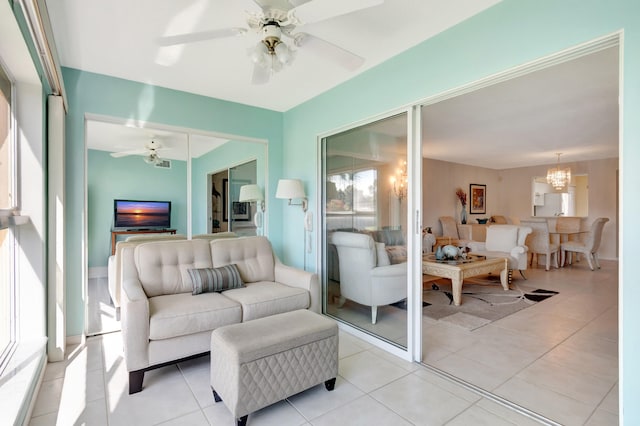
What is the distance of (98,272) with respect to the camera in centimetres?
316

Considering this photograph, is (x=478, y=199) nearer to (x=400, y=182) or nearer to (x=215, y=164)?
(x=400, y=182)

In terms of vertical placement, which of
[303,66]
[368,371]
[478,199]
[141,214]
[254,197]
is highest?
[303,66]

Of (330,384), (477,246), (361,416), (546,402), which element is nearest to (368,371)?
(330,384)

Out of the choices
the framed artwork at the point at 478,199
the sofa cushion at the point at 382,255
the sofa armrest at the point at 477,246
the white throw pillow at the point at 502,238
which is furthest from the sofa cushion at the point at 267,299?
the framed artwork at the point at 478,199

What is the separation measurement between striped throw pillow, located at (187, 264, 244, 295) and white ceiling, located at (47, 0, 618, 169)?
1.54 meters

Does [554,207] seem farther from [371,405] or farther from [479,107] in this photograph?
[371,405]

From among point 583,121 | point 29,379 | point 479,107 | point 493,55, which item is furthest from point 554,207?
point 29,379

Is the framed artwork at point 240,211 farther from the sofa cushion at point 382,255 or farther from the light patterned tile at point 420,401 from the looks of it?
the light patterned tile at point 420,401

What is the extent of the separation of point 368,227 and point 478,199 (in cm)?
682

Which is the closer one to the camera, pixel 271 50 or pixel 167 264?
pixel 271 50

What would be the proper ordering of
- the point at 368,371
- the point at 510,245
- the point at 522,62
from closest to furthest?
1. the point at 522,62
2. the point at 368,371
3. the point at 510,245

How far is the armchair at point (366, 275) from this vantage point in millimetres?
2932

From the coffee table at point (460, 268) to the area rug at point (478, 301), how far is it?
0.18 metres

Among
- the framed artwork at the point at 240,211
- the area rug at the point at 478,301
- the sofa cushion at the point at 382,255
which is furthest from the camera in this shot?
the framed artwork at the point at 240,211
